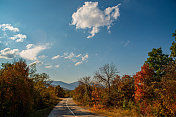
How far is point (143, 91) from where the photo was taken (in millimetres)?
14062

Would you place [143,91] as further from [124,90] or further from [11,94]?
[11,94]

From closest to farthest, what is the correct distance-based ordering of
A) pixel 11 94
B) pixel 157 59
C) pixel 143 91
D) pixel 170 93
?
pixel 170 93, pixel 11 94, pixel 143 91, pixel 157 59

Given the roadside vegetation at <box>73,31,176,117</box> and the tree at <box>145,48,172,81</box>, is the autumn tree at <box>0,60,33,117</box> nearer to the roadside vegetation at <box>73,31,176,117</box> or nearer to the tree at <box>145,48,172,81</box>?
the roadside vegetation at <box>73,31,176,117</box>

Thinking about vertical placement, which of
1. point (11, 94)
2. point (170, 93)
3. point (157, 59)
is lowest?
point (170, 93)

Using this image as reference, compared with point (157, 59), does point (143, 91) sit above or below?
below

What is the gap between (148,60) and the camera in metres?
23.4

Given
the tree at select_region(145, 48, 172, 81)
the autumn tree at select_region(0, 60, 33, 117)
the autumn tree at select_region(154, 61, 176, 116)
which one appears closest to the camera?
the autumn tree at select_region(154, 61, 176, 116)

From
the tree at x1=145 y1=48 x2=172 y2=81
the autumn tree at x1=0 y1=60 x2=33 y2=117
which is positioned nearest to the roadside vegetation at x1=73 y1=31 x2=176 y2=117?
the tree at x1=145 y1=48 x2=172 y2=81

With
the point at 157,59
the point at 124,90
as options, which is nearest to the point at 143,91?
the point at 124,90

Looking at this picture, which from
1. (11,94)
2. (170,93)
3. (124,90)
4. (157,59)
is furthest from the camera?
(157,59)

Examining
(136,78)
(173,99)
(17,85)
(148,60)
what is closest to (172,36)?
(148,60)

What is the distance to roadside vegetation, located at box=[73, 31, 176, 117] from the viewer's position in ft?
35.2

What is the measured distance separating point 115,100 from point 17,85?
12.5 meters

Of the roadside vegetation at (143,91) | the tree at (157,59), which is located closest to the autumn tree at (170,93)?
the roadside vegetation at (143,91)
